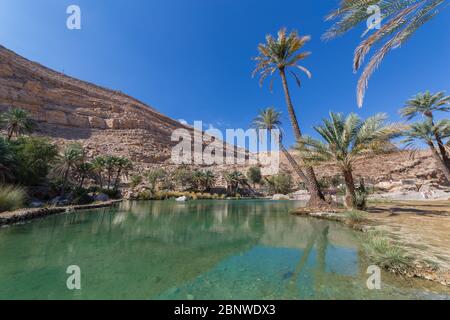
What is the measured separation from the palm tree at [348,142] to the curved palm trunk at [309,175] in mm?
1142

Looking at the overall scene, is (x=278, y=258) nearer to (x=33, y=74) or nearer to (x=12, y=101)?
(x=12, y=101)

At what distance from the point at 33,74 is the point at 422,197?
97.8 metres

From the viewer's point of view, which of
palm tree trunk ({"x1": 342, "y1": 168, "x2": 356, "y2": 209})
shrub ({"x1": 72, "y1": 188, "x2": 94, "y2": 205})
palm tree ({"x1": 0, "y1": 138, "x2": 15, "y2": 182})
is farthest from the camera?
shrub ({"x1": 72, "y1": 188, "x2": 94, "y2": 205})

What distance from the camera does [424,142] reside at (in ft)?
48.8

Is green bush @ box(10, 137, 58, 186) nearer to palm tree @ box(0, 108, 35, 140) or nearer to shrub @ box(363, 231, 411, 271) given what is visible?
palm tree @ box(0, 108, 35, 140)

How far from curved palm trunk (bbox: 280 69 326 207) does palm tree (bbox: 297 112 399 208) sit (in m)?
1.14

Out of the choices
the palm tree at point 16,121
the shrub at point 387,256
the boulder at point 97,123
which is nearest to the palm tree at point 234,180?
the palm tree at point 16,121

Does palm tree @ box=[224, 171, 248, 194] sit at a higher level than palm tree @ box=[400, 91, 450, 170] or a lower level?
lower

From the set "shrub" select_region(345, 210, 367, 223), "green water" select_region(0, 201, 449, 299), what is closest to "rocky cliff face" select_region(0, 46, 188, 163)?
"green water" select_region(0, 201, 449, 299)

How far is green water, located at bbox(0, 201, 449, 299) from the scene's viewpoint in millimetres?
3221

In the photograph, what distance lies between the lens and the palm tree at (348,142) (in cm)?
1026

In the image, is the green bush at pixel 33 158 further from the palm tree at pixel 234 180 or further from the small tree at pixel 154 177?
the palm tree at pixel 234 180

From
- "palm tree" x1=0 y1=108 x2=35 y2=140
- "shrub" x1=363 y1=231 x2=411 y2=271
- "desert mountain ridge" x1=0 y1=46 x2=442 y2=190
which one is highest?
"desert mountain ridge" x1=0 y1=46 x2=442 y2=190

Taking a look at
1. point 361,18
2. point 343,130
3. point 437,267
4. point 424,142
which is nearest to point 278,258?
point 437,267
